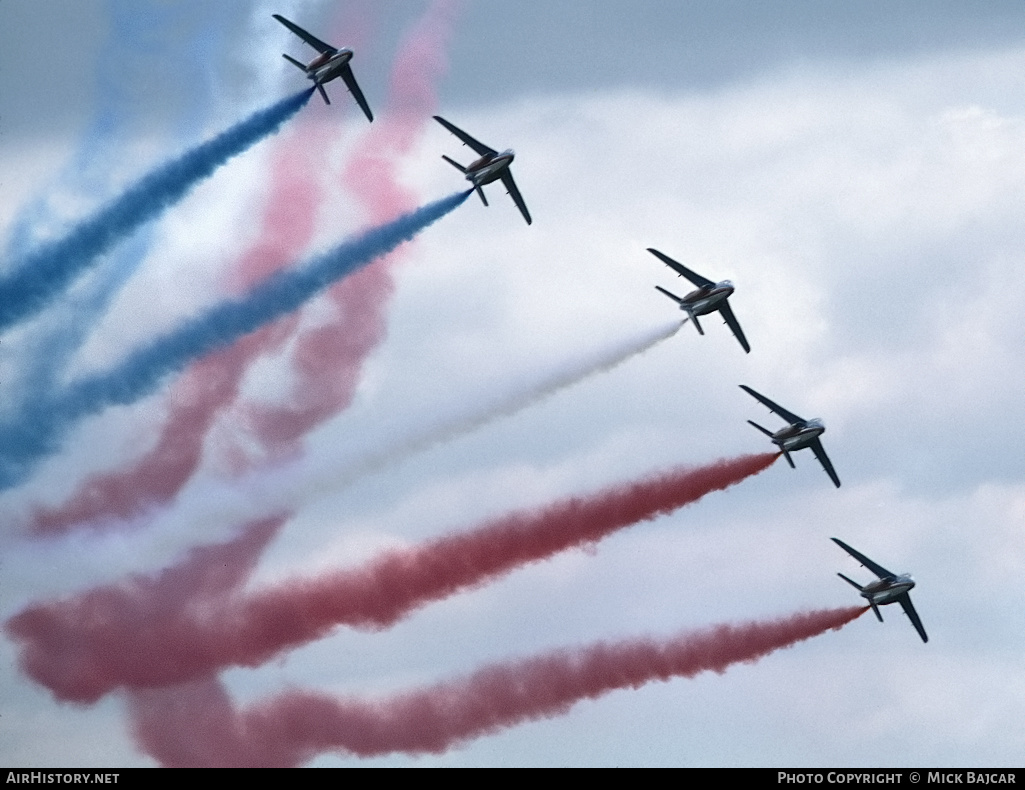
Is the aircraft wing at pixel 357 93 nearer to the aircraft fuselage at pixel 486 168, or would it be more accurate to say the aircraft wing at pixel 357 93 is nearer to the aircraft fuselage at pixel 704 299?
the aircraft fuselage at pixel 486 168

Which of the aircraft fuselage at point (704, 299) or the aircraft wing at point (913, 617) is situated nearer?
the aircraft fuselage at point (704, 299)

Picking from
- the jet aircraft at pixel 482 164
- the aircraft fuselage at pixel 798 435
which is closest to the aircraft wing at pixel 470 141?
the jet aircraft at pixel 482 164

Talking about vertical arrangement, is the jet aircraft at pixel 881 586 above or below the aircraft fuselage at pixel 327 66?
below

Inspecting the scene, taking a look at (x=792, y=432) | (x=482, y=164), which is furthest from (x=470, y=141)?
(x=792, y=432)

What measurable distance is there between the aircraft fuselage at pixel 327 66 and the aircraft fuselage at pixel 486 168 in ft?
25.1

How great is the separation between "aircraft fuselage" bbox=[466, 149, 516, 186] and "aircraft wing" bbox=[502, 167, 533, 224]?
1784 mm

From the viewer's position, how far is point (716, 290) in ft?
337

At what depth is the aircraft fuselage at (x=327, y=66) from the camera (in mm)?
99375

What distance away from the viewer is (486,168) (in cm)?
10206
